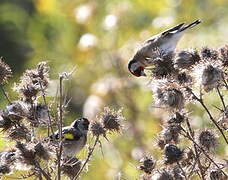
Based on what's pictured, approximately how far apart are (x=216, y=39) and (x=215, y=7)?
137cm

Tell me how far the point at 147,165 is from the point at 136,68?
2.16 m

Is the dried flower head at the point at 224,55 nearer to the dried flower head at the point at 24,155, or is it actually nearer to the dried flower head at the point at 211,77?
the dried flower head at the point at 211,77

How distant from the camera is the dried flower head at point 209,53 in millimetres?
3513

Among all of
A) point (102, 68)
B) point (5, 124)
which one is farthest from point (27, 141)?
point (102, 68)

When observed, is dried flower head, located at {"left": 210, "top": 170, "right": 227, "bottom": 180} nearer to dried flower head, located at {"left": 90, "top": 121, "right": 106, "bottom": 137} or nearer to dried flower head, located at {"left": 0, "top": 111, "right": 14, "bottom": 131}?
dried flower head, located at {"left": 90, "top": 121, "right": 106, "bottom": 137}

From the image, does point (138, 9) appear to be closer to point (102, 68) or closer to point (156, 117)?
point (102, 68)

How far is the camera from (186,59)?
3531mm

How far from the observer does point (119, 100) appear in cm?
725

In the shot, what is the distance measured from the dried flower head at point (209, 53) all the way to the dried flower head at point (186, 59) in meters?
0.04

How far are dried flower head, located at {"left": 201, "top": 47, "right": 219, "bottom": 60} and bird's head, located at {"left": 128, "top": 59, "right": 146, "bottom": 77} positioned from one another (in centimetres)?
162

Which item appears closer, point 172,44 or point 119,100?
point 172,44

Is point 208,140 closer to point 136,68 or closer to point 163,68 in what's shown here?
point 163,68

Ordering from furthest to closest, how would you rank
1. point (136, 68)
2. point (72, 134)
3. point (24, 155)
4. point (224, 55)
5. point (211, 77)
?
point (136, 68)
point (72, 134)
point (224, 55)
point (211, 77)
point (24, 155)

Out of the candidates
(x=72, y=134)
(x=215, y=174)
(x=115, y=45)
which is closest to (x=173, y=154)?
(x=215, y=174)
